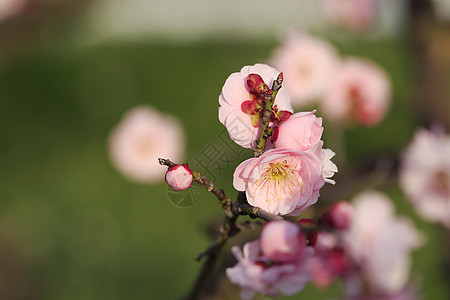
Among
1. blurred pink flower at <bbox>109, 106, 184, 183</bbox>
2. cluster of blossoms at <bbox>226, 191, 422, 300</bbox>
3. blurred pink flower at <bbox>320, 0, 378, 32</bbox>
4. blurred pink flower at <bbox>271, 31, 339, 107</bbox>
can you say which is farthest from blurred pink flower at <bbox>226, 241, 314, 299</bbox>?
blurred pink flower at <bbox>320, 0, 378, 32</bbox>

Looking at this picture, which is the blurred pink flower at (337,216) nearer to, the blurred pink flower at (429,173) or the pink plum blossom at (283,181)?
A: the pink plum blossom at (283,181)

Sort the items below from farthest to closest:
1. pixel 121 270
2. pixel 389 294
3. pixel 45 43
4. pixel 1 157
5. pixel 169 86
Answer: pixel 45 43 → pixel 169 86 → pixel 1 157 → pixel 121 270 → pixel 389 294

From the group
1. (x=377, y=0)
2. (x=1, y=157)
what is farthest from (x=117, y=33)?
(x=377, y=0)

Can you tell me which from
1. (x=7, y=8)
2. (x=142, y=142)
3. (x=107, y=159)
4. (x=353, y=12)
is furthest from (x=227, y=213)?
(x=107, y=159)

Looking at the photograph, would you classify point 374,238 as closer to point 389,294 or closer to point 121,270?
point 389,294

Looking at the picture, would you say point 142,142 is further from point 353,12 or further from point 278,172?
point 278,172

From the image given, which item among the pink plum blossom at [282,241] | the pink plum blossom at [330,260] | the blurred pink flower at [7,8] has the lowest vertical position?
the pink plum blossom at [330,260]

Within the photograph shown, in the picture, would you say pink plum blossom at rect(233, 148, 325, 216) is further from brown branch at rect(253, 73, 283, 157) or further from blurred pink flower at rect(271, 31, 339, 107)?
blurred pink flower at rect(271, 31, 339, 107)

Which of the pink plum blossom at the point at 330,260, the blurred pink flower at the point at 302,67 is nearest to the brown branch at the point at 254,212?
the pink plum blossom at the point at 330,260
